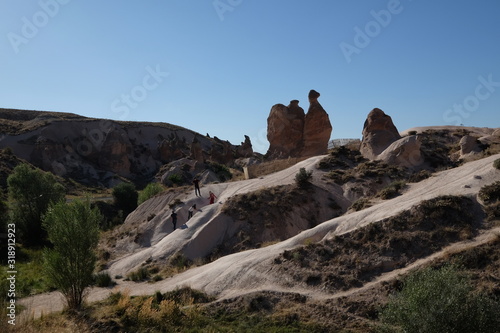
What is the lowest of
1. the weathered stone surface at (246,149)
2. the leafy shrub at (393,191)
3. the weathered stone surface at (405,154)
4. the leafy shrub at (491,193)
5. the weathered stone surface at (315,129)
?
the leafy shrub at (491,193)

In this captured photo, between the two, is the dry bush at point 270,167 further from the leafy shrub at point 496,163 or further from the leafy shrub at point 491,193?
the leafy shrub at point 491,193

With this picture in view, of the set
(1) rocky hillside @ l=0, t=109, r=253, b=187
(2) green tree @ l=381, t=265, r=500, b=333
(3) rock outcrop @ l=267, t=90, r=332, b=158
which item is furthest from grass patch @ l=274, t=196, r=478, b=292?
(1) rocky hillside @ l=0, t=109, r=253, b=187

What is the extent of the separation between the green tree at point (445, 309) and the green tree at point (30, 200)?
31.7 metres

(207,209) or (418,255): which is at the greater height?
(207,209)

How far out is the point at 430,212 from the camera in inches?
647

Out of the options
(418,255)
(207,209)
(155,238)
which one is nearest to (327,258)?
(418,255)

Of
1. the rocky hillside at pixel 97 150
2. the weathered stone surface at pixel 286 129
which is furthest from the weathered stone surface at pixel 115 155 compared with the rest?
the weathered stone surface at pixel 286 129

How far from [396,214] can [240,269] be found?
6470mm

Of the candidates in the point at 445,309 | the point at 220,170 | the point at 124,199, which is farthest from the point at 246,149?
the point at 445,309

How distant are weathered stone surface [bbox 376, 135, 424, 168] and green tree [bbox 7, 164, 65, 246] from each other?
25469 millimetres

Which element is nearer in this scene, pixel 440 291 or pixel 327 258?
pixel 440 291

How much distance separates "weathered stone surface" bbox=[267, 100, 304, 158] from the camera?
41000 millimetres

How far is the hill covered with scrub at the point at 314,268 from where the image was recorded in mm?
12484

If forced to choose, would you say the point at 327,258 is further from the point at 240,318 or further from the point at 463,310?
the point at 463,310
